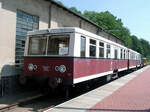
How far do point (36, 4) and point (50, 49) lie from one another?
4361 millimetres

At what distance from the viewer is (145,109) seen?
650 centimetres

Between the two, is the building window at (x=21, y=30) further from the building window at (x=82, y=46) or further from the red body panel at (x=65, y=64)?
the building window at (x=82, y=46)

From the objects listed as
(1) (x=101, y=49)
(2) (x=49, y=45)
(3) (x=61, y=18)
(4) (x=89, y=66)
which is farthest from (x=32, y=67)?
(3) (x=61, y=18)

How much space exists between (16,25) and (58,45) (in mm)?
3281

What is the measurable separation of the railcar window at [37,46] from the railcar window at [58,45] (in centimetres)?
32

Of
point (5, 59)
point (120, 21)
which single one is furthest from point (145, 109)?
point (120, 21)

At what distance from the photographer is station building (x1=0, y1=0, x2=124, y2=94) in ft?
29.9

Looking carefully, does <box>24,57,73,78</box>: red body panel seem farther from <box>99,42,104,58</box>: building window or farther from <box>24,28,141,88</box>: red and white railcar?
<box>99,42,104,58</box>: building window

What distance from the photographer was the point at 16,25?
1003 cm

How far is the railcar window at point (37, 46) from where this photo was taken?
8.38 metres

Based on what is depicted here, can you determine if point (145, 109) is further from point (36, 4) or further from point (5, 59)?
point (36, 4)

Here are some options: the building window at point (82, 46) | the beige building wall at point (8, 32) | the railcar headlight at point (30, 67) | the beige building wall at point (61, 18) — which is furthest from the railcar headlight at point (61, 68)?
the beige building wall at point (61, 18)

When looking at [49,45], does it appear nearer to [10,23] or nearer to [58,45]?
[58,45]

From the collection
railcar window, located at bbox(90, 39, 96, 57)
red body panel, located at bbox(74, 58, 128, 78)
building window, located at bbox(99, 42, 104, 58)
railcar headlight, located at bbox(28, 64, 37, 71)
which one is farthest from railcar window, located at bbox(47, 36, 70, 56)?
building window, located at bbox(99, 42, 104, 58)
